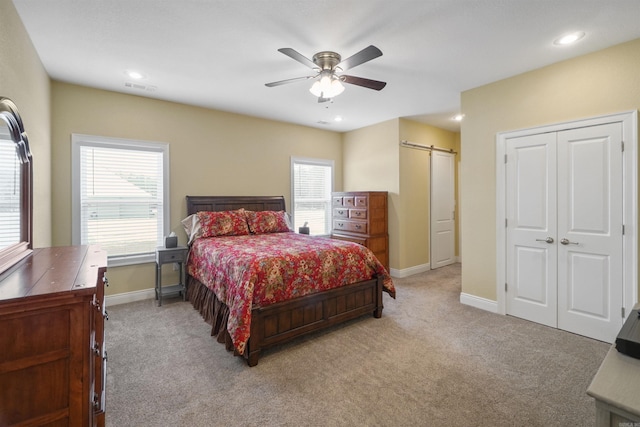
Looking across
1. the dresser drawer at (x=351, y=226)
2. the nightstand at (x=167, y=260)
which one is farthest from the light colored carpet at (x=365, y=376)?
→ the dresser drawer at (x=351, y=226)

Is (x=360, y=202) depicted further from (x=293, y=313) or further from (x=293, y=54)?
(x=293, y=54)

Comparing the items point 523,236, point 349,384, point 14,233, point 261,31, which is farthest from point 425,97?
point 14,233

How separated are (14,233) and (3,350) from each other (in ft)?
3.87

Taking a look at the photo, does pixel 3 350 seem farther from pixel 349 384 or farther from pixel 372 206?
pixel 372 206

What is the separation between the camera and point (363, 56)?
2.23 metres

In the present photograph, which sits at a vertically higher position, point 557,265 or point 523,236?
point 523,236

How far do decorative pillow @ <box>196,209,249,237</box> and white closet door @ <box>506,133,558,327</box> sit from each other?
3.46 meters

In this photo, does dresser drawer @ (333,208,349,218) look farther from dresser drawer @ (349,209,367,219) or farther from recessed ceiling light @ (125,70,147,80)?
recessed ceiling light @ (125,70,147,80)

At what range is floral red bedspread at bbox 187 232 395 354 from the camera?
2.42 m

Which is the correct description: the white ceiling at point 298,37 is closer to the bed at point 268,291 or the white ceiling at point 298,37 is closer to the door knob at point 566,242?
the door knob at point 566,242

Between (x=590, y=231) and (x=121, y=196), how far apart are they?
5.35 m

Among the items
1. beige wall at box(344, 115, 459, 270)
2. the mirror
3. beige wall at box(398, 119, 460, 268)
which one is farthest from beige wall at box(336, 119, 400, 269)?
the mirror

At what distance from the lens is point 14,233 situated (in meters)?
1.84

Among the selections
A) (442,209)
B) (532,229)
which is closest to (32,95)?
(532,229)
